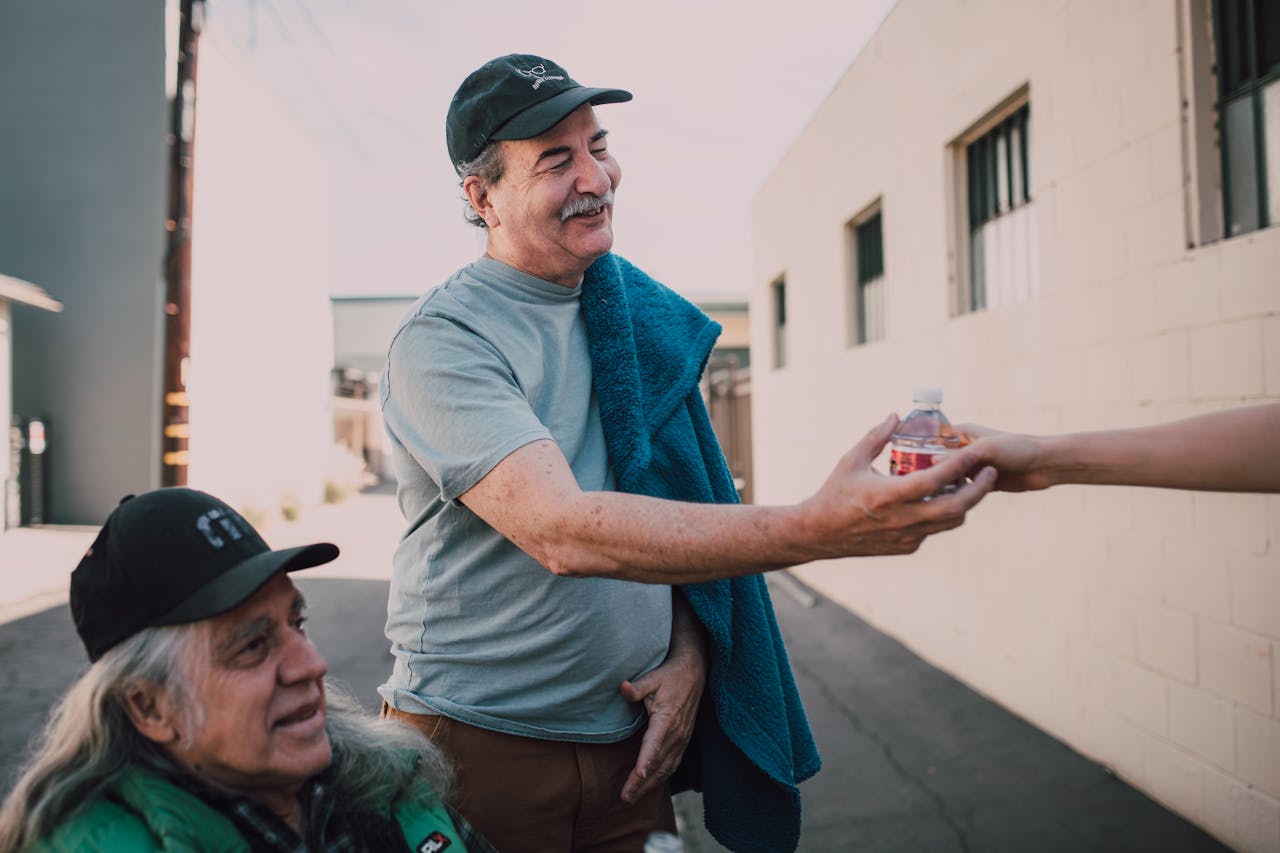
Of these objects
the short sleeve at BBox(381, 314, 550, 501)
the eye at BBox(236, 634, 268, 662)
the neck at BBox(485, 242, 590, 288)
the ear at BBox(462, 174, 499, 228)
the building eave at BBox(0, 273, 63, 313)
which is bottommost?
the eye at BBox(236, 634, 268, 662)

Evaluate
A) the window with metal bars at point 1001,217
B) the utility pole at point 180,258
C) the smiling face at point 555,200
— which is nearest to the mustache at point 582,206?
the smiling face at point 555,200

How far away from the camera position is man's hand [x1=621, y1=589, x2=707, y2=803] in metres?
1.79

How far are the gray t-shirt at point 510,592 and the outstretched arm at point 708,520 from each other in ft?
0.88

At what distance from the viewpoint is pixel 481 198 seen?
1855 mm

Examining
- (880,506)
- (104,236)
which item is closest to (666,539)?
(880,506)

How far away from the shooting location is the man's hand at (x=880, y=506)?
1144 millimetres

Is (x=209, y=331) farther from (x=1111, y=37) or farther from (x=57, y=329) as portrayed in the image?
(x=1111, y=37)

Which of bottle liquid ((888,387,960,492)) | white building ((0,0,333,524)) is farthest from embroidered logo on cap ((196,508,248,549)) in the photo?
white building ((0,0,333,524))

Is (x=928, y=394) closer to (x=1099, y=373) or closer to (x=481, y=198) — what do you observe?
(x=481, y=198)

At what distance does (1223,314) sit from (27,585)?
1111 cm

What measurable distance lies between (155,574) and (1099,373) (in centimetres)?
421

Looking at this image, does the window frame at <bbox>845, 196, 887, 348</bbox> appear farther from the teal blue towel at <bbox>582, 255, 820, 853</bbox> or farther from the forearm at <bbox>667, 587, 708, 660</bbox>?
the forearm at <bbox>667, 587, 708, 660</bbox>

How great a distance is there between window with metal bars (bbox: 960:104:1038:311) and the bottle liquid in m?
4.14

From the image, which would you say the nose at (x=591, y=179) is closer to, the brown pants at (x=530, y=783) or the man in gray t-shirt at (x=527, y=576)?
the man in gray t-shirt at (x=527, y=576)
